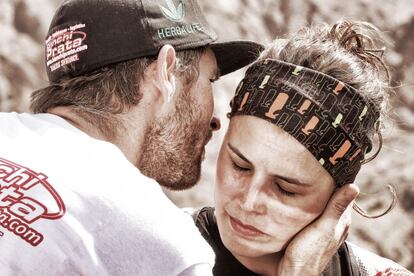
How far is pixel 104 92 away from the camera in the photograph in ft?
8.46

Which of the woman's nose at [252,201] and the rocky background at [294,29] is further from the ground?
the woman's nose at [252,201]

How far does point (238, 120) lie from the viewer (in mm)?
2939

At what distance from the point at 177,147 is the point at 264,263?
702 mm

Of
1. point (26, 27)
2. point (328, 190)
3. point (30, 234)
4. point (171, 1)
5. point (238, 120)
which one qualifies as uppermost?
point (171, 1)

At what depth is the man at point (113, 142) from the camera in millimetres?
1923

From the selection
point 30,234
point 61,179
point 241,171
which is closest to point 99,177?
point 61,179

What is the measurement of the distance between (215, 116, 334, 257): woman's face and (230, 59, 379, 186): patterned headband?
4cm

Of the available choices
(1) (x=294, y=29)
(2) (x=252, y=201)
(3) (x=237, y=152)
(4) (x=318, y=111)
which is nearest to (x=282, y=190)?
(2) (x=252, y=201)

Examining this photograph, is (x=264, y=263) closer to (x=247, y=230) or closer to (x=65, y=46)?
(x=247, y=230)

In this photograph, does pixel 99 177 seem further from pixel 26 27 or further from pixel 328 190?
pixel 26 27

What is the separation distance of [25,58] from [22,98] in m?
0.41

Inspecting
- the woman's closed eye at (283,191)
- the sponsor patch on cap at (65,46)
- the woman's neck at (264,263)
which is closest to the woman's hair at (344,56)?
the woman's closed eye at (283,191)

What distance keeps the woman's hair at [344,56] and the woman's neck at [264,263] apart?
676 mm

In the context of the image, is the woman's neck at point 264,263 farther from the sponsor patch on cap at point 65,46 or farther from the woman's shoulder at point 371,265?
the sponsor patch on cap at point 65,46
